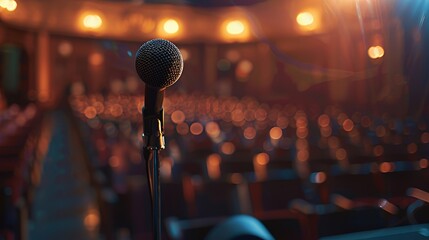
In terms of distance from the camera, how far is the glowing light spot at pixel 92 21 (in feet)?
34.5

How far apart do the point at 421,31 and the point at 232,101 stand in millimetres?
9913

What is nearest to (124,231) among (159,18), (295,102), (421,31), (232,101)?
(421,31)

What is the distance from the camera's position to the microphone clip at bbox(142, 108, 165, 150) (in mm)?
895

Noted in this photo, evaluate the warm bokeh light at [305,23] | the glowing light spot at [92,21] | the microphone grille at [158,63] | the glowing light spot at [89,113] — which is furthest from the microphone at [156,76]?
the glowing light spot at [92,21]

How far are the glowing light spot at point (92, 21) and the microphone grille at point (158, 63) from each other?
10.3m

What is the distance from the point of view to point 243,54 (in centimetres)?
1227

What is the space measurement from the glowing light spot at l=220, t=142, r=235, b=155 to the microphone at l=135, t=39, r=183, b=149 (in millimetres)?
3503

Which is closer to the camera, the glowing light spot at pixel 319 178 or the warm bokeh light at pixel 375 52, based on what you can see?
the glowing light spot at pixel 319 178

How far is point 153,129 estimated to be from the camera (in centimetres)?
90

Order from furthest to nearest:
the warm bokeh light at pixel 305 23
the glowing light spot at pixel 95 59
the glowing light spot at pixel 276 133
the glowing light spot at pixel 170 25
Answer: the glowing light spot at pixel 95 59 → the glowing light spot at pixel 170 25 → the warm bokeh light at pixel 305 23 → the glowing light spot at pixel 276 133

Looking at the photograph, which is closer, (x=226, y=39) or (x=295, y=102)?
(x=295, y=102)

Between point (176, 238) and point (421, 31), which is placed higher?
point (421, 31)

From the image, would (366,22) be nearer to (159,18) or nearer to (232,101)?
(159,18)

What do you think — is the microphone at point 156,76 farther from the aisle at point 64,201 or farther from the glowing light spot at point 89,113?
the glowing light spot at point 89,113
